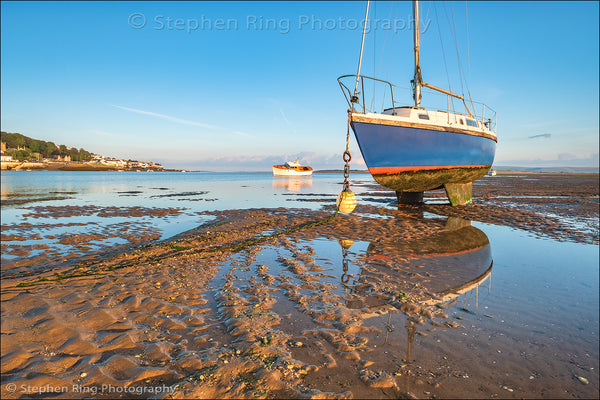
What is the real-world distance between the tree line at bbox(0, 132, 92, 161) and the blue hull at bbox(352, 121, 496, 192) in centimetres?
18608

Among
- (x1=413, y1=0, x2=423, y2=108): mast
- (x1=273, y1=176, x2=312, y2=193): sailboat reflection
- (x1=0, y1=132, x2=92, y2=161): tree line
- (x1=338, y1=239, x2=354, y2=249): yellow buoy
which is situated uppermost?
(x1=0, y1=132, x2=92, y2=161): tree line

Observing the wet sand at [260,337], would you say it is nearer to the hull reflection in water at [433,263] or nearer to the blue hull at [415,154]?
the hull reflection in water at [433,263]

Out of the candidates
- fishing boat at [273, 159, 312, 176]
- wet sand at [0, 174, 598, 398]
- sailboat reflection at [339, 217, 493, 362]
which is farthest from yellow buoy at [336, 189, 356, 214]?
fishing boat at [273, 159, 312, 176]

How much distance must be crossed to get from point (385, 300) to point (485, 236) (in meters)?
7.66

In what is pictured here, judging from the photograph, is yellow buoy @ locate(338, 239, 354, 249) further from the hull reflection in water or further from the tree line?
the tree line

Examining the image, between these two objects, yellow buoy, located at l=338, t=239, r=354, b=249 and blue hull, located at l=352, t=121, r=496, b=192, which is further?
blue hull, located at l=352, t=121, r=496, b=192

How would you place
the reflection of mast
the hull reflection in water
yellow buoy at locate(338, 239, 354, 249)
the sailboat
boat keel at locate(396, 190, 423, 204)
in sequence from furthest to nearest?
boat keel at locate(396, 190, 423, 204), the sailboat, yellow buoy at locate(338, 239, 354, 249), the hull reflection in water, the reflection of mast

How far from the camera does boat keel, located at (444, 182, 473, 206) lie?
17.7 meters

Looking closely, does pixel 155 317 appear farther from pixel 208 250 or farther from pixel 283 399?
pixel 208 250

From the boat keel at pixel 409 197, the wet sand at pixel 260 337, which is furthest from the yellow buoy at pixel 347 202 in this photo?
the boat keel at pixel 409 197

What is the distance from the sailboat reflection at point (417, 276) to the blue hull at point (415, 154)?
5780 millimetres

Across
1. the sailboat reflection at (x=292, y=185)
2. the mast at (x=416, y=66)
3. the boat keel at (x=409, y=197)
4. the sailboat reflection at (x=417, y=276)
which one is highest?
the mast at (x=416, y=66)

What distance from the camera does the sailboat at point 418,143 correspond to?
1346 centimetres

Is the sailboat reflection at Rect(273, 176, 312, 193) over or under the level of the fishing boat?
under
